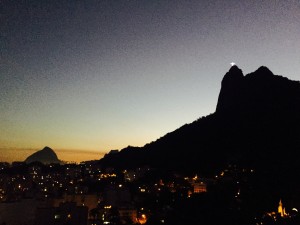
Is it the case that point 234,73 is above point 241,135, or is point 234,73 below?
above

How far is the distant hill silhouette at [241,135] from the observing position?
277 feet

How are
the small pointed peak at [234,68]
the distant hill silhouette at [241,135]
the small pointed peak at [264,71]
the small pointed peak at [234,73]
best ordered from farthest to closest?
the small pointed peak at [234,68] < the small pointed peak at [234,73] < the small pointed peak at [264,71] < the distant hill silhouette at [241,135]

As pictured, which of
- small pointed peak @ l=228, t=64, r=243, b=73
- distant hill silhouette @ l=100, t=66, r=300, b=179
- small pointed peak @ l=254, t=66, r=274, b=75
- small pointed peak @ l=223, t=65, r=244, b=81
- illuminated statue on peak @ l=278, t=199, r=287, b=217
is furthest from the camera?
small pointed peak @ l=228, t=64, r=243, b=73

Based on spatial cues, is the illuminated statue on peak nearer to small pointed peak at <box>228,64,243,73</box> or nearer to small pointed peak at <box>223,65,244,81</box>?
small pointed peak at <box>223,65,244,81</box>

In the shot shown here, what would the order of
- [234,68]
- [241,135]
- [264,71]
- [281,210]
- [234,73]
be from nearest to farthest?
[281,210], [241,135], [264,71], [234,73], [234,68]

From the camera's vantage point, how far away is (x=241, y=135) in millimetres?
104062

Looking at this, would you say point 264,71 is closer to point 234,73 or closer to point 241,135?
point 234,73

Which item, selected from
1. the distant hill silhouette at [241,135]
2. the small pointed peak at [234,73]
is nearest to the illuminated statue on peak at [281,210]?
the distant hill silhouette at [241,135]

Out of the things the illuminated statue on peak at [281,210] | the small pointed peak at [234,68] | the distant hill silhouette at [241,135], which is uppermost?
the small pointed peak at [234,68]

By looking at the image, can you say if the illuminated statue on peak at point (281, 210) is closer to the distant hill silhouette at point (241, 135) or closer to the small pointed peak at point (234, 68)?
the distant hill silhouette at point (241, 135)

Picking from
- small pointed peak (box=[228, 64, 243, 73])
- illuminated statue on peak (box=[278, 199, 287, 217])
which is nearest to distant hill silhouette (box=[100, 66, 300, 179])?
small pointed peak (box=[228, 64, 243, 73])

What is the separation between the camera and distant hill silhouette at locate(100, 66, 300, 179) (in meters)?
84.4

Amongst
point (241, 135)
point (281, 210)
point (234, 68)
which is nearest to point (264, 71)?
point (234, 68)

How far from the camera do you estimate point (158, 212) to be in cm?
5703
